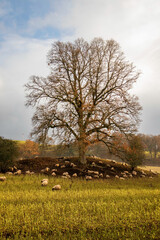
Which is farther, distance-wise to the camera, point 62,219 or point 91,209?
point 91,209

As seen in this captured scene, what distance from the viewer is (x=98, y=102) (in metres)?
16.2

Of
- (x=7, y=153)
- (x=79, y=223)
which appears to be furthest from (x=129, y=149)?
(x=79, y=223)

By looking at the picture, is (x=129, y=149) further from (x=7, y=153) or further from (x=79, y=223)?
(x=79, y=223)

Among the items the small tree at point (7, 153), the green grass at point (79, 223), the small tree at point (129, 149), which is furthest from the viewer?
the small tree at point (129, 149)

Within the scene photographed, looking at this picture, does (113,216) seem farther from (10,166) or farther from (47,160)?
(47,160)

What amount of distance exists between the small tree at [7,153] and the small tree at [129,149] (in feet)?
26.2

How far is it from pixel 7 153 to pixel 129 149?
31.0ft

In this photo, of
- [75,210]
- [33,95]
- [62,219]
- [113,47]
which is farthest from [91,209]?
[113,47]

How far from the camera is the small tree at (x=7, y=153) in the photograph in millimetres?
12844

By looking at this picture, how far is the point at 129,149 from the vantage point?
A: 48.4ft

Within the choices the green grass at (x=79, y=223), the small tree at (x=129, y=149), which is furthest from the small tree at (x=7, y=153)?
the green grass at (x=79, y=223)

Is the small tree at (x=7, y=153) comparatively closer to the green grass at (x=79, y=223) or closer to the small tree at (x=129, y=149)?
the small tree at (x=129, y=149)

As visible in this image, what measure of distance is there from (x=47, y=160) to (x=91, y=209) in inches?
447

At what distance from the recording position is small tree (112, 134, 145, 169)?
14.8m
